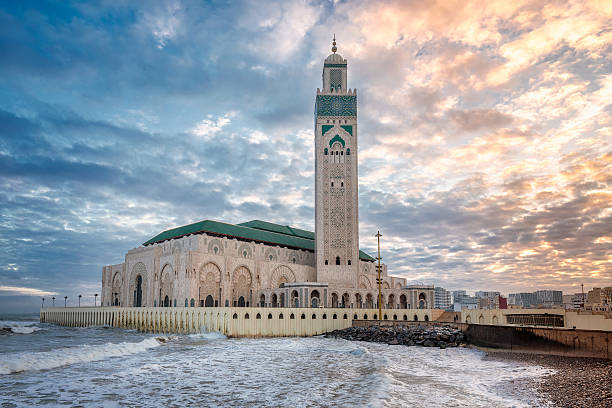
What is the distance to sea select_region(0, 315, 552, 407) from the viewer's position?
12008mm

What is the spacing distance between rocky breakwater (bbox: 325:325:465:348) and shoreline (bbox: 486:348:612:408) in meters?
9.35

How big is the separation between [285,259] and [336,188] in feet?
39.8

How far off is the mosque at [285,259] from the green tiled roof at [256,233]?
18 cm

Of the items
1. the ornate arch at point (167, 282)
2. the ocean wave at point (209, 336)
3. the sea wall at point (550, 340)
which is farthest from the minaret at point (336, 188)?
the sea wall at point (550, 340)

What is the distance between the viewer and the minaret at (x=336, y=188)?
59.7 m

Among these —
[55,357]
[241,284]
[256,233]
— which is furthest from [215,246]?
[55,357]

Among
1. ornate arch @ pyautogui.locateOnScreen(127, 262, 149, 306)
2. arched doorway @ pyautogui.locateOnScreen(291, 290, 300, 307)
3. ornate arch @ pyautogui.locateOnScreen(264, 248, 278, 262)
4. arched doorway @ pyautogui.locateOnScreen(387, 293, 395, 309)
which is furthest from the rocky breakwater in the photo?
ornate arch @ pyautogui.locateOnScreen(127, 262, 149, 306)

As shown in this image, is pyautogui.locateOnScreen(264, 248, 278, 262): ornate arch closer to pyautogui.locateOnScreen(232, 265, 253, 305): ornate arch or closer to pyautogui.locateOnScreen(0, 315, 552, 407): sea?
pyautogui.locateOnScreen(232, 265, 253, 305): ornate arch

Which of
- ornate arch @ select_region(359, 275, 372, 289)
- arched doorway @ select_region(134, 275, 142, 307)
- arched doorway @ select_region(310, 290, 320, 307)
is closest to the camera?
arched doorway @ select_region(310, 290, 320, 307)

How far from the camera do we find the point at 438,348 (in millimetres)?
26953

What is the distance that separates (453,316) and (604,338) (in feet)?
92.4

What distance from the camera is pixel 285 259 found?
62906 millimetres

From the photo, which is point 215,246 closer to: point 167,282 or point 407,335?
point 167,282

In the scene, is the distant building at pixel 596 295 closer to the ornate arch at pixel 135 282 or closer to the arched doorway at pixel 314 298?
the arched doorway at pixel 314 298
